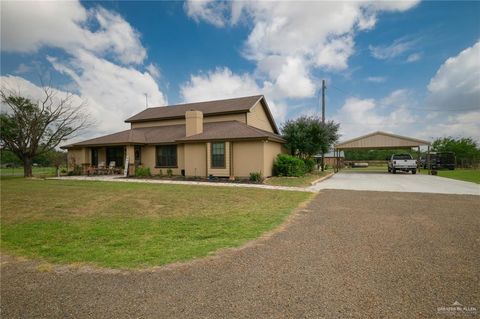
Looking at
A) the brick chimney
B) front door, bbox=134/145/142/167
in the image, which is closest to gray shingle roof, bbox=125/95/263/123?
the brick chimney

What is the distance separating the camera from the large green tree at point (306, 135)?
20.7 m

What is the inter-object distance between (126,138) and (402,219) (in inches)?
793

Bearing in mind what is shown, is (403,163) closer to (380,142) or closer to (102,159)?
(380,142)

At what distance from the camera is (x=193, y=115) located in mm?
19891

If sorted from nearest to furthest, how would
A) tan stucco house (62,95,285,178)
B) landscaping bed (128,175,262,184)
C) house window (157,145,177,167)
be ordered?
1. landscaping bed (128,175,262,184)
2. tan stucco house (62,95,285,178)
3. house window (157,145,177,167)

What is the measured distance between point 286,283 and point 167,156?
18296 mm

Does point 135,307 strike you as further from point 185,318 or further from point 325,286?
point 325,286

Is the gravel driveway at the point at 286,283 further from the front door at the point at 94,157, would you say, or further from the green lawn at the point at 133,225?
the front door at the point at 94,157

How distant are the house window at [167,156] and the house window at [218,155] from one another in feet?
13.4

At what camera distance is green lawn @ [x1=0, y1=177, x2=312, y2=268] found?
14.9ft

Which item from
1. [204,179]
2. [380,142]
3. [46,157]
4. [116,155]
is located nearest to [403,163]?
[380,142]

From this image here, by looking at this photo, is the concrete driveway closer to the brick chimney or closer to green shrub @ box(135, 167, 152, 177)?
the brick chimney

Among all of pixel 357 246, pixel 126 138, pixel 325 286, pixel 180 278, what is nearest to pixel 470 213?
pixel 357 246

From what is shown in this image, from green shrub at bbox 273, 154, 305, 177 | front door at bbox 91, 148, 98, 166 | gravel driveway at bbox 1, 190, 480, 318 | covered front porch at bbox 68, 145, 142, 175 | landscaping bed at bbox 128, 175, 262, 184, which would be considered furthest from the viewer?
front door at bbox 91, 148, 98, 166
